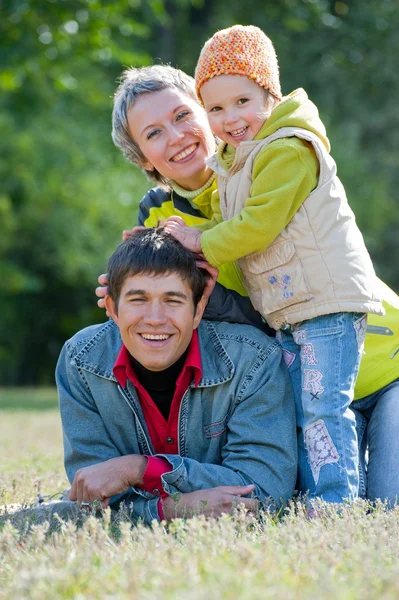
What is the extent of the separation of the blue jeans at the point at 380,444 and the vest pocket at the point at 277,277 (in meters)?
0.81

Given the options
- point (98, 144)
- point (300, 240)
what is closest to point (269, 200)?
point (300, 240)

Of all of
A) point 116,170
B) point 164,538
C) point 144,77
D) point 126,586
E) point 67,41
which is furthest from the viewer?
point 116,170

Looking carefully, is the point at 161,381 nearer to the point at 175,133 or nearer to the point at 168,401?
the point at 168,401

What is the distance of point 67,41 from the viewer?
542 inches

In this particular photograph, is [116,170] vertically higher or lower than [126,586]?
higher

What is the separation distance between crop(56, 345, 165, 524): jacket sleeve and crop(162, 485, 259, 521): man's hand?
0.85 ft

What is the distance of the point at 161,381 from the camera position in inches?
163

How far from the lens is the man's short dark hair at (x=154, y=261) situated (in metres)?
4.03

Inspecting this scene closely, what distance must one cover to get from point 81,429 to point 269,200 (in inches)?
56.6

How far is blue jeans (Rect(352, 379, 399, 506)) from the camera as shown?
417cm

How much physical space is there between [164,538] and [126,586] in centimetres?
64

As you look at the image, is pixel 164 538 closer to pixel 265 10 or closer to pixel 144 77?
pixel 144 77

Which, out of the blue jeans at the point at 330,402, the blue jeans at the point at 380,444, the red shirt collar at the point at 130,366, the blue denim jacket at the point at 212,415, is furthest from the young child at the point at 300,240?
the red shirt collar at the point at 130,366


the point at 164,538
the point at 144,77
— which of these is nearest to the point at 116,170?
the point at 144,77
